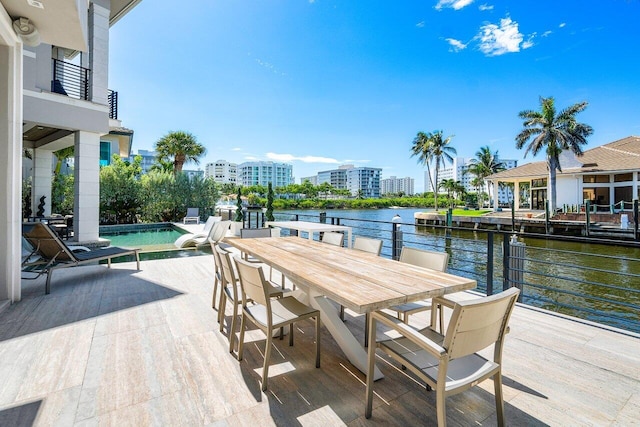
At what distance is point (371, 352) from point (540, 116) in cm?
2709

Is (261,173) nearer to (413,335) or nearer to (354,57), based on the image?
(354,57)

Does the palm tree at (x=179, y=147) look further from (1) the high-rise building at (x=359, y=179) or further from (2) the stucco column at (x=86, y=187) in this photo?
(1) the high-rise building at (x=359, y=179)

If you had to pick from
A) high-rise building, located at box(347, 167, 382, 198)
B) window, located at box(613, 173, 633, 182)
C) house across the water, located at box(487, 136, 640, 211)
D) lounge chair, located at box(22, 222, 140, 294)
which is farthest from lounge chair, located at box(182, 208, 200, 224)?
high-rise building, located at box(347, 167, 382, 198)

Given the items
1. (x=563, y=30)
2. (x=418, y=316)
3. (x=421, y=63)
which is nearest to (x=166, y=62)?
(x=421, y=63)

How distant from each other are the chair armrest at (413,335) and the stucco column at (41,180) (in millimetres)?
12755

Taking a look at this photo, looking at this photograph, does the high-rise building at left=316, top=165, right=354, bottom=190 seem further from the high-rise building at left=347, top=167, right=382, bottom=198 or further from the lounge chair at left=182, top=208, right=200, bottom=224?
the lounge chair at left=182, top=208, right=200, bottom=224

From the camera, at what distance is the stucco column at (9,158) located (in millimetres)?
3098

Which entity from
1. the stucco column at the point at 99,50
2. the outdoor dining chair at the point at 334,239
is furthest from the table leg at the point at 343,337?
the stucco column at the point at 99,50

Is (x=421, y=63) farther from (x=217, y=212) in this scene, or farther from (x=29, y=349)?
(x=29, y=349)

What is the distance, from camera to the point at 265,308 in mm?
1982

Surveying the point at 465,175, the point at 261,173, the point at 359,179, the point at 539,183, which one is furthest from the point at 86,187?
the point at 465,175

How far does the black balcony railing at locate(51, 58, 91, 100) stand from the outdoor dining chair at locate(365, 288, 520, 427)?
367 inches

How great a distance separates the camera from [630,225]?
615 inches

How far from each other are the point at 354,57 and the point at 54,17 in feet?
42.4
